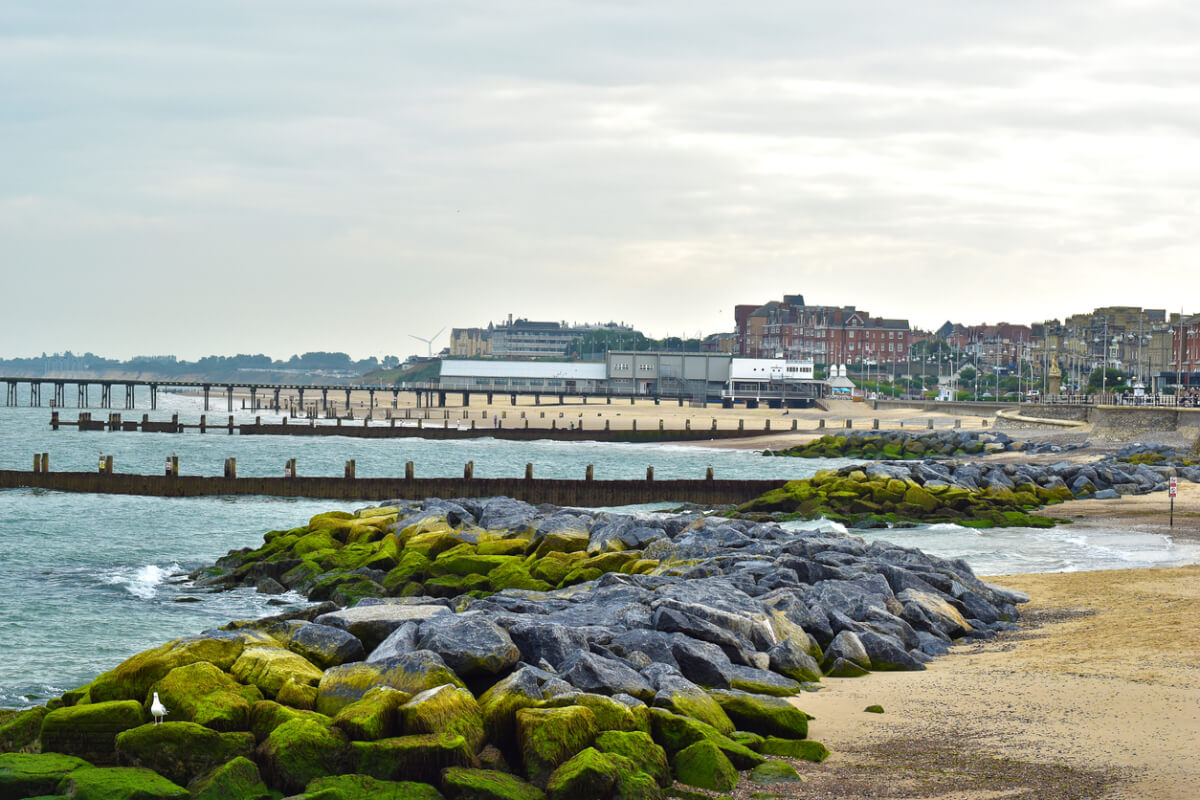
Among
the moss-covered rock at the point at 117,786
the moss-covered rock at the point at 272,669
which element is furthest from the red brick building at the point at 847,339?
the moss-covered rock at the point at 117,786

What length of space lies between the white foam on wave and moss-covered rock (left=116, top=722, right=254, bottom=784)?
1245cm

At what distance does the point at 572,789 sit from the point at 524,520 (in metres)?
16.8

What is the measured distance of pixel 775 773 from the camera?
10016 mm

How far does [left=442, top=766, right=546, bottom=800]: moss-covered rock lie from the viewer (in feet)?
30.7

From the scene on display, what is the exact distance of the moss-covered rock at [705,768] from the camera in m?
9.86

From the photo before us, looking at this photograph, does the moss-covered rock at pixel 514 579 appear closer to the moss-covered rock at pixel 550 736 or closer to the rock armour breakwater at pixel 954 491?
the moss-covered rock at pixel 550 736

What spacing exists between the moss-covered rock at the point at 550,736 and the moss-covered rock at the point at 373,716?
106cm

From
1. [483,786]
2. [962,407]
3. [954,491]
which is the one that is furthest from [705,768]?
[962,407]

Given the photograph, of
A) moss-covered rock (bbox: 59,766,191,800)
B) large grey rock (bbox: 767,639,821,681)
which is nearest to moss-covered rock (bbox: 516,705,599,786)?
moss-covered rock (bbox: 59,766,191,800)

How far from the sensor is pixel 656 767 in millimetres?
9945

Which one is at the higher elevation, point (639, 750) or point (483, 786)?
point (639, 750)

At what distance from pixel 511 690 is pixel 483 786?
5.61 feet

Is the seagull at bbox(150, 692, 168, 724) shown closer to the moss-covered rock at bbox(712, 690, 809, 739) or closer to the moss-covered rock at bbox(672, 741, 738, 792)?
the moss-covered rock at bbox(672, 741, 738, 792)

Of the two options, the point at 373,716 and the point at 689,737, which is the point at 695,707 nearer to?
the point at 689,737
